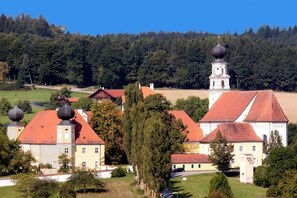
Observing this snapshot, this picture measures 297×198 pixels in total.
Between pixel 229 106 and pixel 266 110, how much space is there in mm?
4651

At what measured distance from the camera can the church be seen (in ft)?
259

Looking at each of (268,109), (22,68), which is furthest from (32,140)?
(22,68)

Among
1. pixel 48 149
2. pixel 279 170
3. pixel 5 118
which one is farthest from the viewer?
pixel 5 118

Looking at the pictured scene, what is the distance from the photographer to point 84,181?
65625 millimetres

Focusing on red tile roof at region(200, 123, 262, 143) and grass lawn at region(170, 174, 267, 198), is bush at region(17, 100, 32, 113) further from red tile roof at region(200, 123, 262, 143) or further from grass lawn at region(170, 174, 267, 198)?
grass lawn at region(170, 174, 267, 198)

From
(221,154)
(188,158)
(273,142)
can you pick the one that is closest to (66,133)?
(188,158)

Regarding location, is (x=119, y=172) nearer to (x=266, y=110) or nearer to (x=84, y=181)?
(x=84, y=181)

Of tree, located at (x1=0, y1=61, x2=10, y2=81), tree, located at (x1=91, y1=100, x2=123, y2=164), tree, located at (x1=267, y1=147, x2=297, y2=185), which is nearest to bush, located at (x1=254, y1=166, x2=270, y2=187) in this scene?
tree, located at (x1=267, y1=147, x2=297, y2=185)

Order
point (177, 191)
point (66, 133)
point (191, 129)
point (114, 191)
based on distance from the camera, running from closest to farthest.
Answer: point (177, 191), point (114, 191), point (66, 133), point (191, 129)

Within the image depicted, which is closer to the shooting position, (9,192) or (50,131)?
(9,192)

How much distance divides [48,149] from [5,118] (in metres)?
24.5

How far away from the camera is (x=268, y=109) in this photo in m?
80.8

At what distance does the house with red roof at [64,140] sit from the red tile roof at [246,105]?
39.4 feet

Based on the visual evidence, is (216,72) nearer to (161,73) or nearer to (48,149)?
(48,149)
